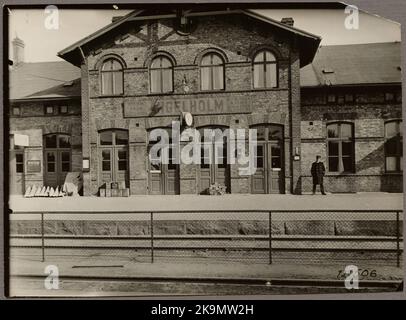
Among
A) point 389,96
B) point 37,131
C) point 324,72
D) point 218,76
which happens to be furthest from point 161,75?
point 389,96

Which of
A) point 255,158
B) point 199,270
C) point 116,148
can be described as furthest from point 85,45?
point 199,270

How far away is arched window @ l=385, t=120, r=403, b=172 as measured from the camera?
4567 mm

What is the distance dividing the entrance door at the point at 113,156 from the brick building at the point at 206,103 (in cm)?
2

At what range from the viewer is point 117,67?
5293 mm

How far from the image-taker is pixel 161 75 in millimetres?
5172

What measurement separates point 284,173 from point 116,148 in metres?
2.56

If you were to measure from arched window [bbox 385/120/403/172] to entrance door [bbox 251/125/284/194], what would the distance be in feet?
4.64

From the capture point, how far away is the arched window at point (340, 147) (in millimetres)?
5000

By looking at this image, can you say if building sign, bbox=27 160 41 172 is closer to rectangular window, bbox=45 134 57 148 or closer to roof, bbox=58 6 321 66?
rectangular window, bbox=45 134 57 148

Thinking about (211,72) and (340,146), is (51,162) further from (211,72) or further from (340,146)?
(340,146)

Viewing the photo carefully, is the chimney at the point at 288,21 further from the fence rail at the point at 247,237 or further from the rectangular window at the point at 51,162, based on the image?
the rectangular window at the point at 51,162

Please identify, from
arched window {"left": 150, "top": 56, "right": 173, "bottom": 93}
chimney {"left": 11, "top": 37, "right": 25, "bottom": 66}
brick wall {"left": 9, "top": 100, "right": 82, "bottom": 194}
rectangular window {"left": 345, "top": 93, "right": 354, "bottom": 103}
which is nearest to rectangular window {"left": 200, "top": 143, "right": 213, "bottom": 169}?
arched window {"left": 150, "top": 56, "right": 173, "bottom": 93}

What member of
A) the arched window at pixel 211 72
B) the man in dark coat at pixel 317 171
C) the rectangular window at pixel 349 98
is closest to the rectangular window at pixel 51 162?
the arched window at pixel 211 72

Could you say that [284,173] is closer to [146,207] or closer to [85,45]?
[146,207]
